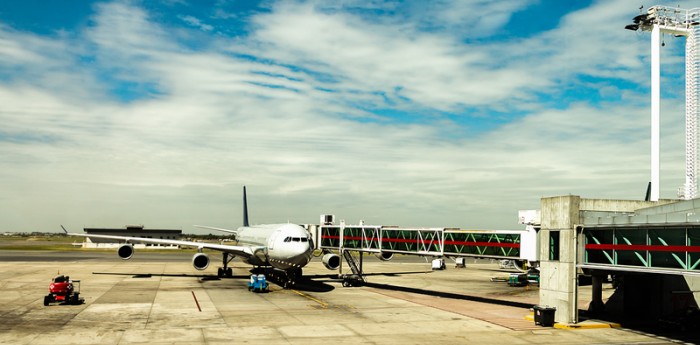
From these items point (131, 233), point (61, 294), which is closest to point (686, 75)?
point (61, 294)

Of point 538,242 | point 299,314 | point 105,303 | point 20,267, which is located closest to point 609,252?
point 538,242

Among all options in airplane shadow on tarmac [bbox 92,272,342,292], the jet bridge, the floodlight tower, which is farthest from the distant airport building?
the floodlight tower

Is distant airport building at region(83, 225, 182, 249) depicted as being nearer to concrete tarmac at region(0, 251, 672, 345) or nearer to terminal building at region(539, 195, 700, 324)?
→ concrete tarmac at region(0, 251, 672, 345)

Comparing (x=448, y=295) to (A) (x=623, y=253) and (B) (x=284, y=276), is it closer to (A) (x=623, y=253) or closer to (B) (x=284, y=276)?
(B) (x=284, y=276)

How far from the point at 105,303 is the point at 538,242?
3042 cm

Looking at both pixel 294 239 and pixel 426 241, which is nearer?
pixel 426 241

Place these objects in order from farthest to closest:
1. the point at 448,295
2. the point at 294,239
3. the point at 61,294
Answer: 1. the point at 448,295
2. the point at 294,239
3. the point at 61,294

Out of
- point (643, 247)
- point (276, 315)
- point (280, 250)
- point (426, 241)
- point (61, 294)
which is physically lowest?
point (276, 315)

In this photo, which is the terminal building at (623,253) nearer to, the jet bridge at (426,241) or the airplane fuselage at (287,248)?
the jet bridge at (426,241)

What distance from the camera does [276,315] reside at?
113 ft

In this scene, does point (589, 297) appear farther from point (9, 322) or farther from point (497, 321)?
point (9, 322)

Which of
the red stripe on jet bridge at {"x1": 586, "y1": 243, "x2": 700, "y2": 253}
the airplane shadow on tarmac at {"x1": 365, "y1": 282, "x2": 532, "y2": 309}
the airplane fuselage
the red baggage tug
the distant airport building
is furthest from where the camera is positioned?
the distant airport building

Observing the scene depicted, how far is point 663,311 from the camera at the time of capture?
35.7 meters

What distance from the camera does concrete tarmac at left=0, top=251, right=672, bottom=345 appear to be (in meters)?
27.8
